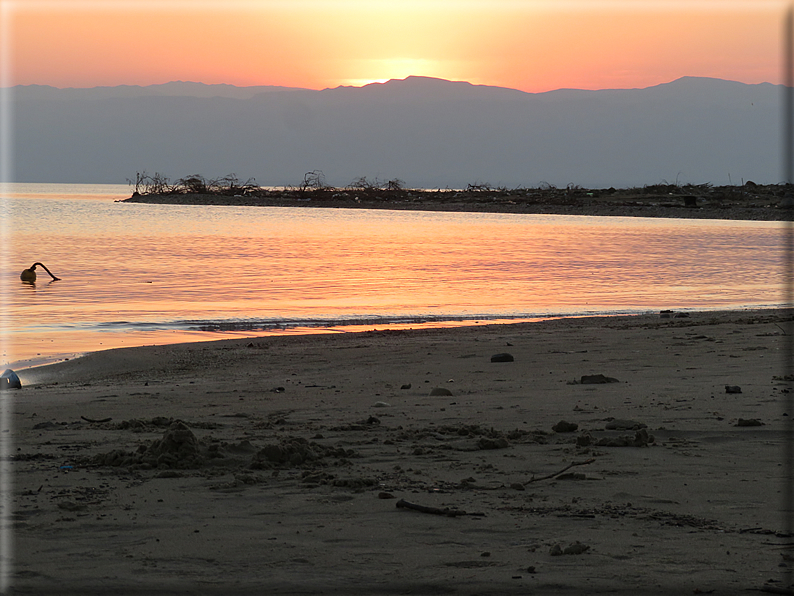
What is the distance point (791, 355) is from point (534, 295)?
11361 mm

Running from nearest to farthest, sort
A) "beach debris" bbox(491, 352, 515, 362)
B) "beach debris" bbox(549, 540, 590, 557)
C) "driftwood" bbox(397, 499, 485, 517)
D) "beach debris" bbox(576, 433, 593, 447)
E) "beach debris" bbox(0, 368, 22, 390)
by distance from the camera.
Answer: "beach debris" bbox(549, 540, 590, 557) → "driftwood" bbox(397, 499, 485, 517) → "beach debris" bbox(576, 433, 593, 447) → "beach debris" bbox(0, 368, 22, 390) → "beach debris" bbox(491, 352, 515, 362)

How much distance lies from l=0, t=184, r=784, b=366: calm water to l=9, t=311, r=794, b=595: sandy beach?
5.97 metres

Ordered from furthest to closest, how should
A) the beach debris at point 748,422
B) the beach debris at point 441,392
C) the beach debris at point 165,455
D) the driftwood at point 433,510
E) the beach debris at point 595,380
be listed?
1. the beach debris at point 595,380
2. the beach debris at point 441,392
3. the beach debris at point 748,422
4. the beach debris at point 165,455
5. the driftwood at point 433,510

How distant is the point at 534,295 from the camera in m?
20.8

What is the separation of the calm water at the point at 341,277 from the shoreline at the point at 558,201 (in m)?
13.1

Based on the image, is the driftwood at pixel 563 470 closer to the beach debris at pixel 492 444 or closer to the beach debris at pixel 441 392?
the beach debris at pixel 492 444

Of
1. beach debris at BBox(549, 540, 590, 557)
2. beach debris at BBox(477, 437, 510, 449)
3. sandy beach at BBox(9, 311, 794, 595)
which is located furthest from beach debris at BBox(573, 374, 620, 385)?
beach debris at BBox(549, 540, 590, 557)

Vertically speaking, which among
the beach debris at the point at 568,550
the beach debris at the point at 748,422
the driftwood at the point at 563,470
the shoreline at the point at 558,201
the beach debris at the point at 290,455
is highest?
the shoreline at the point at 558,201

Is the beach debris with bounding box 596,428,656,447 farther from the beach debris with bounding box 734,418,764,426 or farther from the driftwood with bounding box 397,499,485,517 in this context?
the driftwood with bounding box 397,499,485,517

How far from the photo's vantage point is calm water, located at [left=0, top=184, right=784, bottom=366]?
1608 cm

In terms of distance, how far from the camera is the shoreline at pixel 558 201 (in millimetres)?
60781

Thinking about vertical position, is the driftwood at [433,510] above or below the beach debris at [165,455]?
below

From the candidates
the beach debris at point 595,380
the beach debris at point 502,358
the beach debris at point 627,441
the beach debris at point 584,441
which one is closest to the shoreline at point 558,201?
the beach debris at point 502,358

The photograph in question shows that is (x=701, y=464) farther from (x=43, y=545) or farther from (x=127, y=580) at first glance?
(x=43, y=545)
